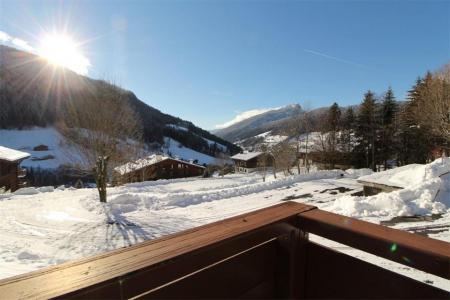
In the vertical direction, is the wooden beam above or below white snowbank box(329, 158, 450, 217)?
above

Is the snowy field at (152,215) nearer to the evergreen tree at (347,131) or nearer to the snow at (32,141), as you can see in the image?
the evergreen tree at (347,131)

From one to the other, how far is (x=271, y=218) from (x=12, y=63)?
72.4 metres

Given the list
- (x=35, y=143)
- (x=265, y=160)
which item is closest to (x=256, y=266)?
(x=265, y=160)

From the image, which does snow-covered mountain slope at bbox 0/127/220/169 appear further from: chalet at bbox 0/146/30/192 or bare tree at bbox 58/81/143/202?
bare tree at bbox 58/81/143/202

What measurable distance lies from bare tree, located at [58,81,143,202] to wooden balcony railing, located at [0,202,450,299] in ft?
32.3

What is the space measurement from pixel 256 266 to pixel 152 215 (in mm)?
8074

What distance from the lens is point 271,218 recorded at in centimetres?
122

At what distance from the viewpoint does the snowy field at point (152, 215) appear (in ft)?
16.4

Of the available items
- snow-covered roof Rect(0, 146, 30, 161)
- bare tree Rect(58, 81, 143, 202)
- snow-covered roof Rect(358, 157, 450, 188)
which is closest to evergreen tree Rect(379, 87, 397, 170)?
snow-covered roof Rect(358, 157, 450, 188)

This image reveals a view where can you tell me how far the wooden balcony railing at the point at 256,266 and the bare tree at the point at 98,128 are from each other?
32.3 ft

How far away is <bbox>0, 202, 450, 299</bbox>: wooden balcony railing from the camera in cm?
77

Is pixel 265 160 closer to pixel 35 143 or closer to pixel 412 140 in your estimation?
pixel 412 140

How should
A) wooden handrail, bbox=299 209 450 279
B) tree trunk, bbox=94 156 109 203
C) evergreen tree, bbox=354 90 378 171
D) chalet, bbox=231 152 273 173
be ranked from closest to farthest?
wooden handrail, bbox=299 209 450 279 → tree trunk, bbox=94 156 109 203 → evergreen tree, bbox=354 90 378 171 → chalet, bbox=231 152 273 173

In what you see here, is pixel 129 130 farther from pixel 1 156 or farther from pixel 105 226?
pixel 1 156
